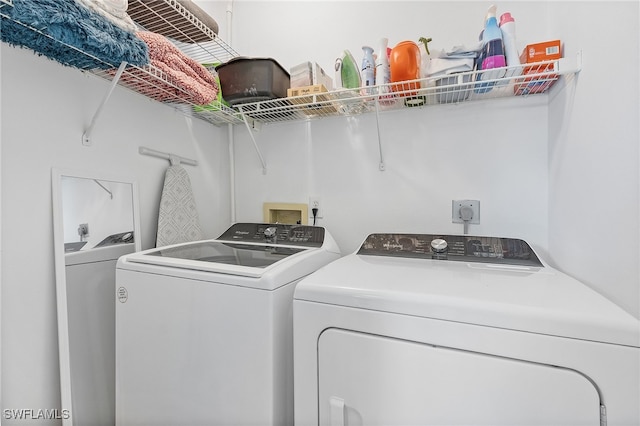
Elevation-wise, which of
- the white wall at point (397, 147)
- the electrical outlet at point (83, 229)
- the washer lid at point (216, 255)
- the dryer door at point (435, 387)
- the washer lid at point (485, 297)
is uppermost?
the white wall at point (397, 147)

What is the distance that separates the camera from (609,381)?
0.66m

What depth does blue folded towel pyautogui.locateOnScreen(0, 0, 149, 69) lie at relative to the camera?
822mm

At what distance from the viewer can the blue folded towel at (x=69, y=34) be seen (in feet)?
2.70

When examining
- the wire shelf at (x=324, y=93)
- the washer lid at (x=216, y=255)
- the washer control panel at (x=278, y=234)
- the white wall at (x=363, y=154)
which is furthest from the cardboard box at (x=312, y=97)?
the washer lid at (x=216, y=255)

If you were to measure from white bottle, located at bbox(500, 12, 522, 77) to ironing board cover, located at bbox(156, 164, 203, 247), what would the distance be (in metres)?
1.69

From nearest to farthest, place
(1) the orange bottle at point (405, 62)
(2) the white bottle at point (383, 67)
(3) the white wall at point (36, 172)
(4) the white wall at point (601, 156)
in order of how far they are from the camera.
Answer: (4) the white wall at point (601, 156)
(3) the white wall at point (36, 172)
(1) the orange bottle at point (405, 62)
(2) the white bottle at point (383, 67)

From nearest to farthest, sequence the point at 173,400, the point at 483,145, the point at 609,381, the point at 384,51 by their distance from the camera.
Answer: the point at 609,381, the point at 173,400, the point at 384,51, the point at 483,145

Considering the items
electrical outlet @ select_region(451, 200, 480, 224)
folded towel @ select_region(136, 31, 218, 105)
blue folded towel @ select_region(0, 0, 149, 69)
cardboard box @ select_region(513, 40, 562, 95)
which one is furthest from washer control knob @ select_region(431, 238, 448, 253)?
blue folded towel @ select_region(0, 0, 149, 69)

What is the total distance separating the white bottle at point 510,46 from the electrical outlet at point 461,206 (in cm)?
61

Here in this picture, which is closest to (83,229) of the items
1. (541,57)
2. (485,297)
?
(485,297)

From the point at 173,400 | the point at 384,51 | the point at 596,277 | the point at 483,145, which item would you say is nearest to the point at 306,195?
the point at 384,51

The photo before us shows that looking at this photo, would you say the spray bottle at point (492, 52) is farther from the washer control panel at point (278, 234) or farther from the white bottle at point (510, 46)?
the washer control panel at point (278, 234)

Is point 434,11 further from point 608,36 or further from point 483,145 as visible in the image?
point 608,36

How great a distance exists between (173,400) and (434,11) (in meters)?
2.21
